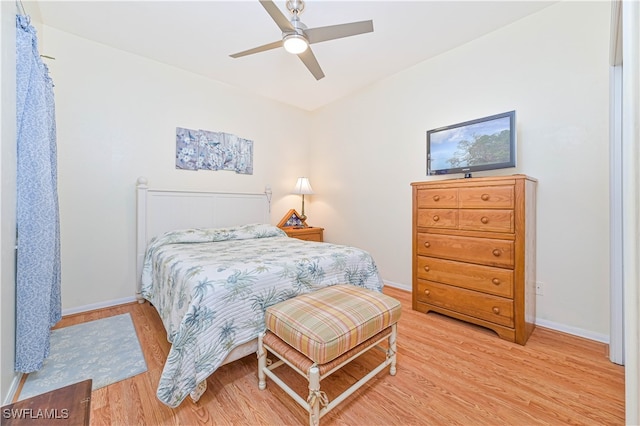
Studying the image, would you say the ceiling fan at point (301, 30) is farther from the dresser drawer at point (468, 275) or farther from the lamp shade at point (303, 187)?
the lamp shade at point (303, 187)

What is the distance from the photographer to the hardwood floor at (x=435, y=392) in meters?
1.28

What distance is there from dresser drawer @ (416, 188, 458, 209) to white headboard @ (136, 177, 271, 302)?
6.82ft

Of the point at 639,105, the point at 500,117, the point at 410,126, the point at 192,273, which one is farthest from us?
the point at 410,126

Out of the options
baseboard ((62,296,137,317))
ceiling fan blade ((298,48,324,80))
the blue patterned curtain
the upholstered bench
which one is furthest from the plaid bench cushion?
baseboard ((62,296,137,317))

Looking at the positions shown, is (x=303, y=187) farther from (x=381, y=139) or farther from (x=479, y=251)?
(x=479, y=251)

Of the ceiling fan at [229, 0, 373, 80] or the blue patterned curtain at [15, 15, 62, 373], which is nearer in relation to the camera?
the blue patterned curtain at [15, 15, 62, 373]

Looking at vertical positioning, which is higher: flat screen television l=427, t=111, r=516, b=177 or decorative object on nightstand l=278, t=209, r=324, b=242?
flat screen television l=427, t=111, r=516, b=177

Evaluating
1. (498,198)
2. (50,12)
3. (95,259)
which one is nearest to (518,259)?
(498,198)

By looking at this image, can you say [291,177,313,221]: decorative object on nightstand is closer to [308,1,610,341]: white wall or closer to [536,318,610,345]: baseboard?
[308,1,610,341]: white wall

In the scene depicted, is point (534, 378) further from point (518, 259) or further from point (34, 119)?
point (34, 119)

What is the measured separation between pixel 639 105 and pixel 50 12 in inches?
145

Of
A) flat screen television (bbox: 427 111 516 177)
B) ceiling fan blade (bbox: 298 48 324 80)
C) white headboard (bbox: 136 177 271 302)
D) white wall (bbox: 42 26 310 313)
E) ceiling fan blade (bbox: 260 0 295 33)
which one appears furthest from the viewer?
white headboard (bbox: 136 177 271 302)

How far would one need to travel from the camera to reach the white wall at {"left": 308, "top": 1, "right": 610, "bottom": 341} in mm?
1971

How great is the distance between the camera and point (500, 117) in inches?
86.3
